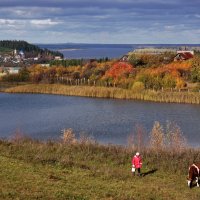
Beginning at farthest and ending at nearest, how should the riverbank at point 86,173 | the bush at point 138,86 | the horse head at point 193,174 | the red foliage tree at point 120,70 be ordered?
1. the red foliage tree at point 120,70
2. the bush at point 138,86
3. the horse head at point 193,174
4. the riverbank at point 86,173

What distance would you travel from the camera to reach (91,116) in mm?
44500

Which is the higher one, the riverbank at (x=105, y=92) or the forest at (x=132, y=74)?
the forest at (x=132, y=74)

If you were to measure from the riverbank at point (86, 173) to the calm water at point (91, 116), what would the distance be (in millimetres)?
7814

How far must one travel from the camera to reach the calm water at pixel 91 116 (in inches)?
1369

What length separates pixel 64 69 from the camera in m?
83.1

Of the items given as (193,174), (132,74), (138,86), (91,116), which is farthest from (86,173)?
(132,74)

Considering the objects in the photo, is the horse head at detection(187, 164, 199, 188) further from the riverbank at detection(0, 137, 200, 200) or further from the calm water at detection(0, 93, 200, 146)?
the calm water at detection(0, 93, 200, 146)

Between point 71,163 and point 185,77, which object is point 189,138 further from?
point 185,77

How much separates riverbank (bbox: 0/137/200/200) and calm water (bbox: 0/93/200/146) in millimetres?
7814

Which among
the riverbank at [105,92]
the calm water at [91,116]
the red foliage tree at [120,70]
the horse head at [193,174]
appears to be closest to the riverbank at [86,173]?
the horse head at [193,174]

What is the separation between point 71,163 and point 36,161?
1.40 metres

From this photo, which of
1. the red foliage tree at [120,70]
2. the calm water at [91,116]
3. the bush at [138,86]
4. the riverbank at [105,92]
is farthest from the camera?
the red foliage tree at [120,70]

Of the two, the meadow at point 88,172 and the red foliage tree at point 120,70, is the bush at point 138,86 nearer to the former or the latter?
the red foliage tree at point 120,70

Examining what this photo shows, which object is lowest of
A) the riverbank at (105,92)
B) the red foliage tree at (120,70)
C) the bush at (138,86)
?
the riverbank at (105,92)
